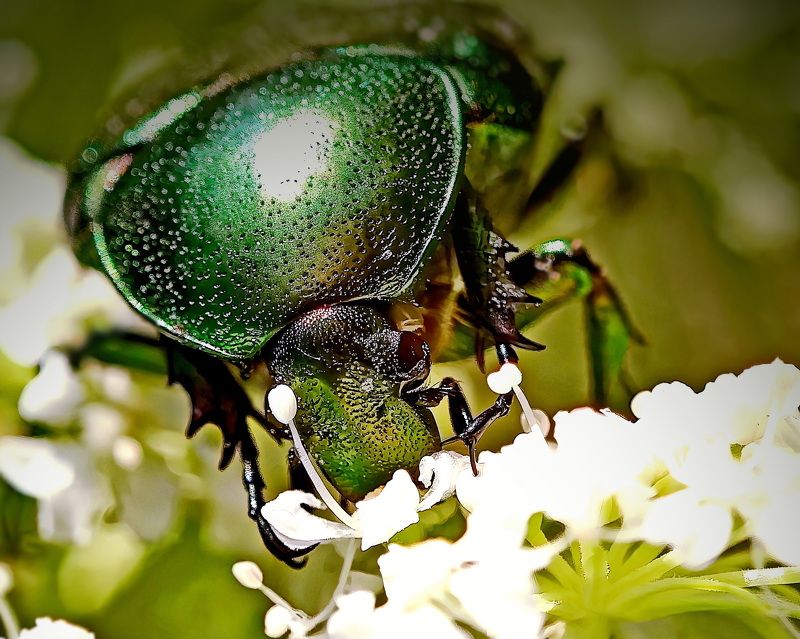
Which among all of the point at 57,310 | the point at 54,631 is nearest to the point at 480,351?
the point at 57,310

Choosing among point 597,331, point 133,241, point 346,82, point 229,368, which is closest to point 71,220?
point 133,241

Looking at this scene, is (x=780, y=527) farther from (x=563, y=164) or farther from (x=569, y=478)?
(x=563, y=164)

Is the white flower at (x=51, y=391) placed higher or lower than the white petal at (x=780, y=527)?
higher

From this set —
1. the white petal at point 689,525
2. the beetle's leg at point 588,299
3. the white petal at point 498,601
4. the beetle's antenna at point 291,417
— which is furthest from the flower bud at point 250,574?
the white petal at point 689,525

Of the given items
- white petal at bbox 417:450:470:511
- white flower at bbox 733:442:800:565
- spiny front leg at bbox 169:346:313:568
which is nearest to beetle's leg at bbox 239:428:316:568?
spiny front leg at bbox 169:346:313:568

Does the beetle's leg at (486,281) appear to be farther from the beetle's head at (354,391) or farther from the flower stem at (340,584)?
the flower stem at (340,584)

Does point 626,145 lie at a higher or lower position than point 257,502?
higher

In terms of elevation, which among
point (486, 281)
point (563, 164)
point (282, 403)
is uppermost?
point (563, 164)
